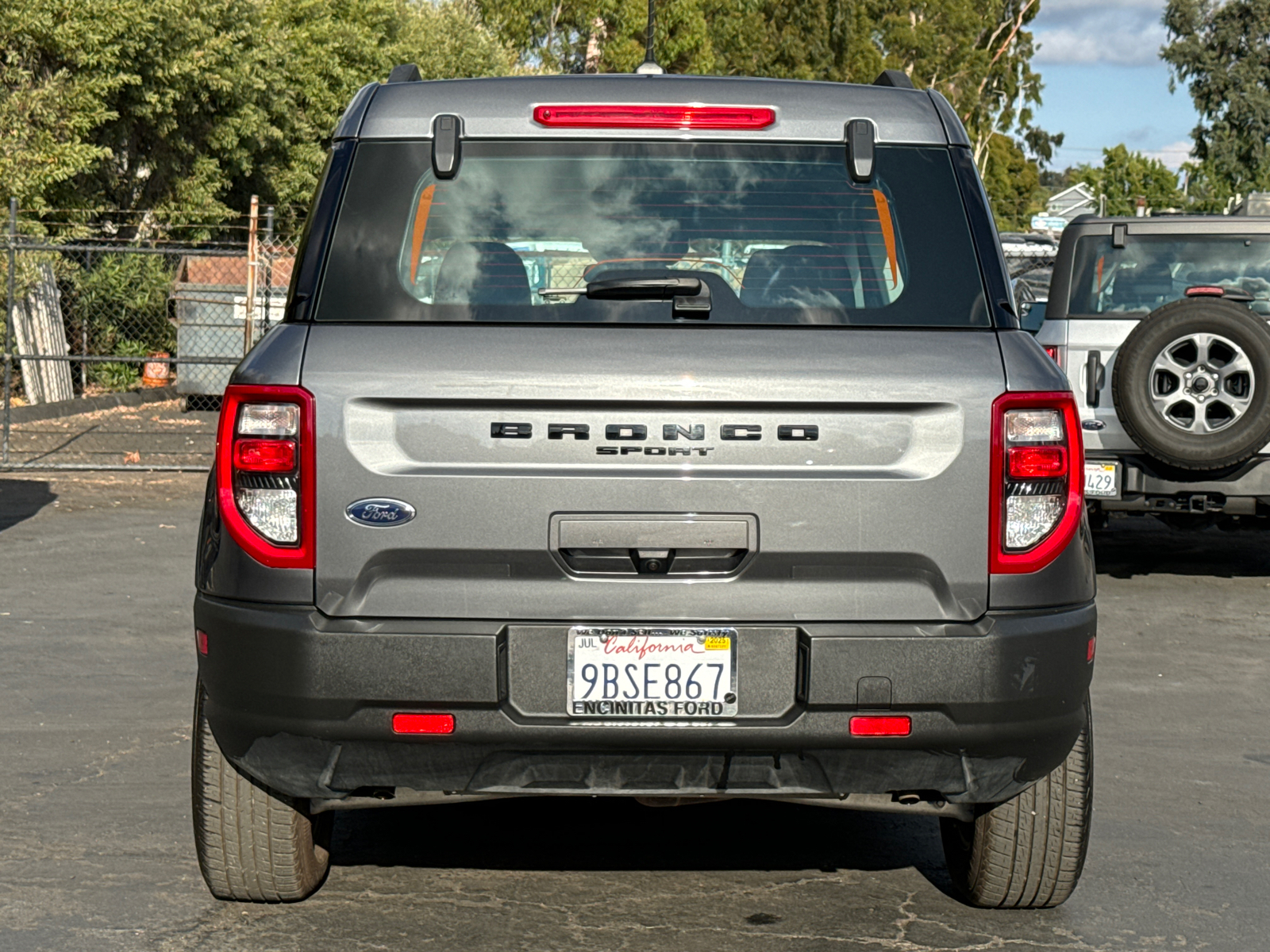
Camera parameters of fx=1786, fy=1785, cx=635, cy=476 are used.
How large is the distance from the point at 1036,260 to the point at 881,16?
40.4 metres

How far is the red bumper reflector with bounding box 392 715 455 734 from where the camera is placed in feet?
12.1

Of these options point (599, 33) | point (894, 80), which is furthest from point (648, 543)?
point (599, 33)

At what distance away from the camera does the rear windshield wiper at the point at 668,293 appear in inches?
151

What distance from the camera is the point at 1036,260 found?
26.9 m

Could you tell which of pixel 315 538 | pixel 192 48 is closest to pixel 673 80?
pixel 315 538

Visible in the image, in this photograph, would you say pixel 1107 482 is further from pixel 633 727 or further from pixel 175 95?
pixel 175 95

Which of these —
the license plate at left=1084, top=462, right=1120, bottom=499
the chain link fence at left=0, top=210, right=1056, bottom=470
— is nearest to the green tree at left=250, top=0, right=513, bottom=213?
the chain link fence at left=0, top=210, right=1056, bottom=470

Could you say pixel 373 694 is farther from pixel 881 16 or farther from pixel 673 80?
pixel 881 16

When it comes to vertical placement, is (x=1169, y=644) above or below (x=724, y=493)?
below

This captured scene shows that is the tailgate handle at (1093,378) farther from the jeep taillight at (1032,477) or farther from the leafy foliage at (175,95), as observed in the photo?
the leafy foliage at (175,95)

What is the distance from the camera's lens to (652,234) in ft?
13.2

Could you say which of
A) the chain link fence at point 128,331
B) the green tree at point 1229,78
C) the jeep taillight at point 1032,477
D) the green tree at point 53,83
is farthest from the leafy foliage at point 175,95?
the green tree at point 1229,78

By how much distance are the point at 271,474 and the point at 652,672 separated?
896mm

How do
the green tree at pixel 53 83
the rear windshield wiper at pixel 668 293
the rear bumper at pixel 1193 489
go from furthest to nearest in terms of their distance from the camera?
the green tree at pixel 53 83
the rear bumper at pixel 1193 489
the rear windshield wiper at pixel 668 293
